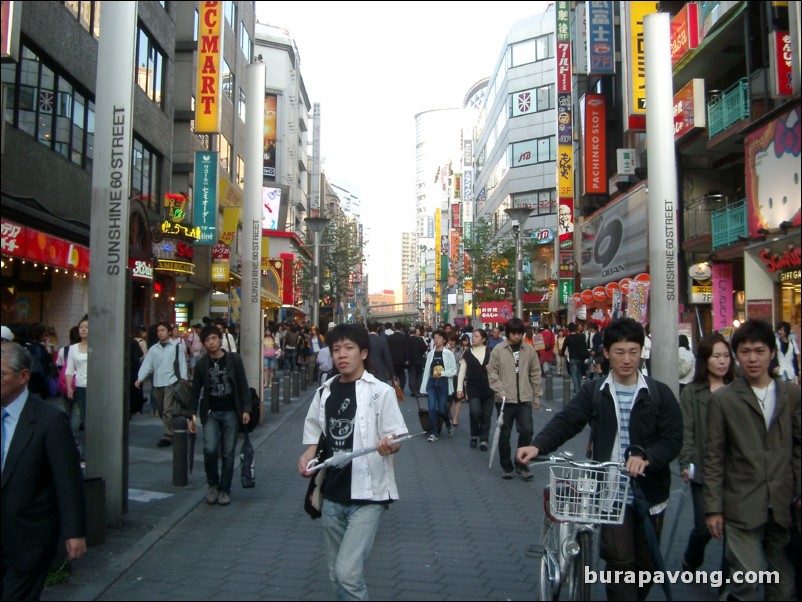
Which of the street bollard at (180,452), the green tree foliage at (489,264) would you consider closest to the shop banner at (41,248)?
the street bollard at (180,452)

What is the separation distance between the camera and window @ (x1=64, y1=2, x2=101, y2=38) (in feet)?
56.6

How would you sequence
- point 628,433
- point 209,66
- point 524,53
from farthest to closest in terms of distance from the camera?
point 524,53 → point 209,66 → point 628,433

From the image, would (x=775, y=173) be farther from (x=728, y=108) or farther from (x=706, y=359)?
(x=728, y=108)

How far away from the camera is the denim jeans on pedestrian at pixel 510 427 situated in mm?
9570

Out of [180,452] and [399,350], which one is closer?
[180,452]

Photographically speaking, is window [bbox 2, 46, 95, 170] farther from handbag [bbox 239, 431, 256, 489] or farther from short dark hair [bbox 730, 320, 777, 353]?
short dark hair [bbox 730, 320, 777, 353]

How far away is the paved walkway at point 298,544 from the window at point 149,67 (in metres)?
15.8

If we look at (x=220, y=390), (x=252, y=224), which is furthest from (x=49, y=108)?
(x=220, y=390)

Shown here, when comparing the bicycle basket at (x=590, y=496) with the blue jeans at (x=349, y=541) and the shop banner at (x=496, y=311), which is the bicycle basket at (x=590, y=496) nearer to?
the blue jeans at (x=349, y=541)

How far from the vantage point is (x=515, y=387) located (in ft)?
31.8

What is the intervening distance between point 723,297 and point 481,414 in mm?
8511

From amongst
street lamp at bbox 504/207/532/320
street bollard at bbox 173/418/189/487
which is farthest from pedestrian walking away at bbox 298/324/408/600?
street lamp at bbox 504/207/532/320

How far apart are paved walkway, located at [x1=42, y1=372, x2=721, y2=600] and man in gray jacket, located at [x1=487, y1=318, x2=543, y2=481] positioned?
0.49 m

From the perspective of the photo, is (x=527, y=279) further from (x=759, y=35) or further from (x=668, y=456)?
(x=668, y=456)
